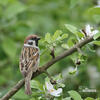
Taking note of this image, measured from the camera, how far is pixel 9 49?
5480 mm

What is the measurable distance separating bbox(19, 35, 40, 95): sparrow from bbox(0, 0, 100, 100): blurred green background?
376 mm

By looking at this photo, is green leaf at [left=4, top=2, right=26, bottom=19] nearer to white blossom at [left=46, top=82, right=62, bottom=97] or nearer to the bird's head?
the bird's head

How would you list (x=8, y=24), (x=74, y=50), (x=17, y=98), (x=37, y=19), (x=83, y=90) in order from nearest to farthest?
(x=74, y=50) → (x=83, y=90) → (x=17, y=98) → (x=8, y=24) → (x=37, y=19)

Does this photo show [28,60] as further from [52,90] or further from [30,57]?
[52,90]

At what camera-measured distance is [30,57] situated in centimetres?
409

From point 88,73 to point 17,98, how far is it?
2.20 metres

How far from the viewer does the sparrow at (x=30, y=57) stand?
3596 millimetres

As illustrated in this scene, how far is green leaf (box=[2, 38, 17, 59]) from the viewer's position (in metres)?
5.43

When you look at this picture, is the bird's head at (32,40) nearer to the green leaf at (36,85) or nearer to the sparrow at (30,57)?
the sparrow at (30,57)

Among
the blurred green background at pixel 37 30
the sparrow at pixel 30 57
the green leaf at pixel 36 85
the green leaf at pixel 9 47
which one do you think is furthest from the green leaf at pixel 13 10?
the green leaf at pixel 36 85

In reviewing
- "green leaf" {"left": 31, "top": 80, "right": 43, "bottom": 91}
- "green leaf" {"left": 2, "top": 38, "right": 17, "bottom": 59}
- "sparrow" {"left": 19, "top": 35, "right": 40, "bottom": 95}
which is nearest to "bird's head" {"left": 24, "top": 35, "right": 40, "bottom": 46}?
"sparrow" {"left": 19, "top": 35, "right": 40, "bottom": 95}

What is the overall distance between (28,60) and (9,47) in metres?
1.51

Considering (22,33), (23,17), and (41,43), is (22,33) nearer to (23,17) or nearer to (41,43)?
(23,17)


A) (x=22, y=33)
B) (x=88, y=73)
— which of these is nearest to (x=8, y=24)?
(x=22, y=33)
